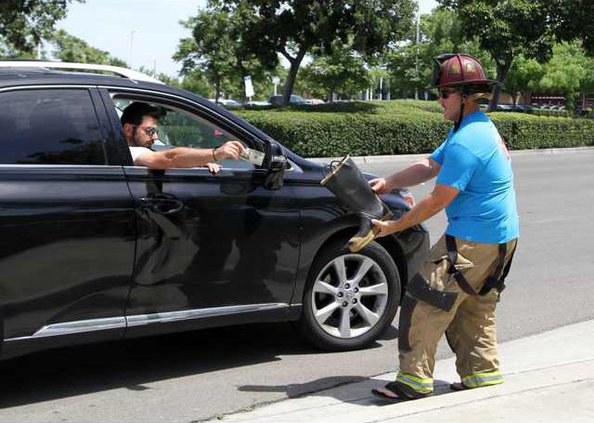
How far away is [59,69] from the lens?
459 centimetres

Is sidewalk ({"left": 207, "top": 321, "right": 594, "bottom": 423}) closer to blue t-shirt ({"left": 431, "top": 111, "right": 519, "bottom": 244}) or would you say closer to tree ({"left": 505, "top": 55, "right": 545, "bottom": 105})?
blue t-shirt ({"left": 431, "top": 111, "right": 519, "bottom": 244})

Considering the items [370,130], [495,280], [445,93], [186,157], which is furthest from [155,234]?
[370,130]

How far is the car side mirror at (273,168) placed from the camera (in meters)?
4.64

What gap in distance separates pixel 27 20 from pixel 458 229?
117 ft

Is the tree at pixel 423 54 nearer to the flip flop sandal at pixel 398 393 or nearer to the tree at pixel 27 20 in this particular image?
the tree at pixel 27 20

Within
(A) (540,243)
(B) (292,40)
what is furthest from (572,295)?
(B) (292,40)

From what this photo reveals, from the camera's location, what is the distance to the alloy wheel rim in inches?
194

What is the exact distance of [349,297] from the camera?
498 centimetres

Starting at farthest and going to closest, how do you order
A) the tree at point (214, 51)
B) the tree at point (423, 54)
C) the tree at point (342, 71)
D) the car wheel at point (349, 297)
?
1. the tree at point (423, 54)
2. the tree at point (342, 71)
3. the tree at point (214, 51)
4. the car wheel at point (349, 297)

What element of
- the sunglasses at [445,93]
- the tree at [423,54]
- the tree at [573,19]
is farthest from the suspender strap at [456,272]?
the tree at [423,54]

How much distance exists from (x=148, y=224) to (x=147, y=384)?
3.43 feet

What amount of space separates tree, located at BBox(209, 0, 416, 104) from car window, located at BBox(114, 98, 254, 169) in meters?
21.6

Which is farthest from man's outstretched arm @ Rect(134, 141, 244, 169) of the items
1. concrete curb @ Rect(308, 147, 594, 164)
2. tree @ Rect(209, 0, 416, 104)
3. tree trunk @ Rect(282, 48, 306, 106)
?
tree trunk @ Rect(282, 48, 306, 106)

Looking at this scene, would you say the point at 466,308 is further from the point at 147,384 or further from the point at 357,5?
the point at 357,5
